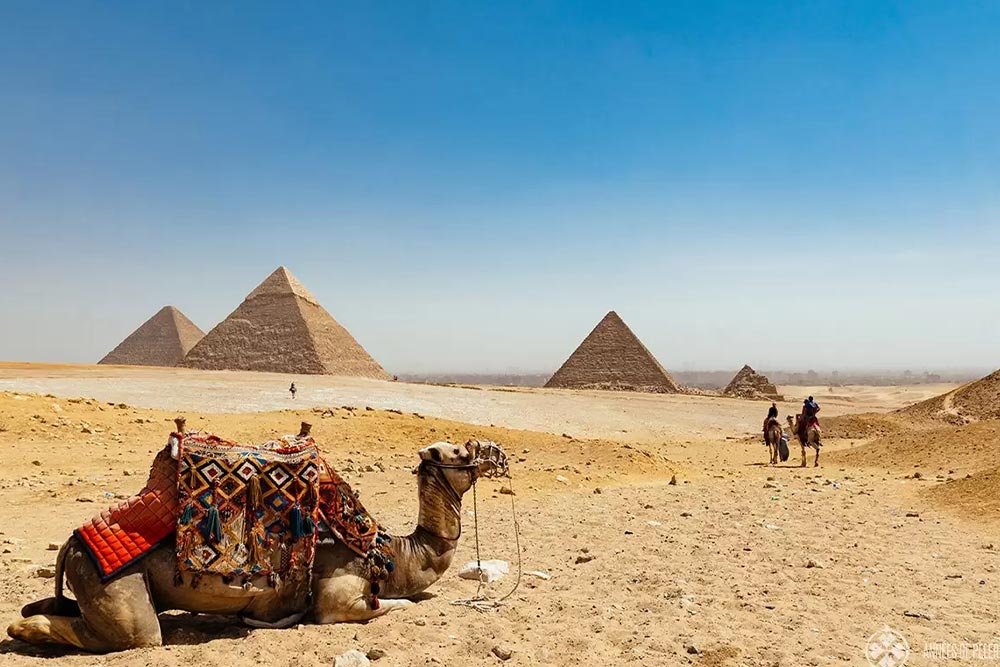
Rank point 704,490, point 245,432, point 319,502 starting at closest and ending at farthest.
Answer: point 319,502, point 704,490, point 245,432

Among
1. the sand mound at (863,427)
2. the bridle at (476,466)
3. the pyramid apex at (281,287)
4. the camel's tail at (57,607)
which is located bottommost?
the sand mound at (863,427)

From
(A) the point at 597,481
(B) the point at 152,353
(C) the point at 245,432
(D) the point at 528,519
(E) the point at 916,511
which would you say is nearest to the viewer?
(D) the point at 528,519

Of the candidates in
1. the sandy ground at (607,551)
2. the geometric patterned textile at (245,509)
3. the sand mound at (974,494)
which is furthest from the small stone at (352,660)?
the sand mound at (974,494)

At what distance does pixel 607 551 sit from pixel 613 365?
199ft

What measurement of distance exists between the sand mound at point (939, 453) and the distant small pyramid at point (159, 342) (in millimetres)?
77987

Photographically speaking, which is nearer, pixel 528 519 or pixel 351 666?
pixel 351 666

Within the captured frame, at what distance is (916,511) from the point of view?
31.3 feet

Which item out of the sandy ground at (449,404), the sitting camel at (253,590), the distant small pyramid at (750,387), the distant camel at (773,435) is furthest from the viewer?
the distant small pyramid at (750,387)

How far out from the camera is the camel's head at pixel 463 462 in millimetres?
4695

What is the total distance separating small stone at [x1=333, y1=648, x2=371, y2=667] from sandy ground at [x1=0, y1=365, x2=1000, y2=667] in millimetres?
130

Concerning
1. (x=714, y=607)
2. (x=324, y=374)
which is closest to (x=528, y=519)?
(x=714, y=607)

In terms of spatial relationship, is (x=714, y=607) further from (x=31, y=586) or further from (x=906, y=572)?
(x=31, y=586)

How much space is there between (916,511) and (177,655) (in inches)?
375

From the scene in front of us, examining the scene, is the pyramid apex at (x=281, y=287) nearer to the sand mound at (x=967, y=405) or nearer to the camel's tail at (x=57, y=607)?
the sand mound at (x=967, y=405)
